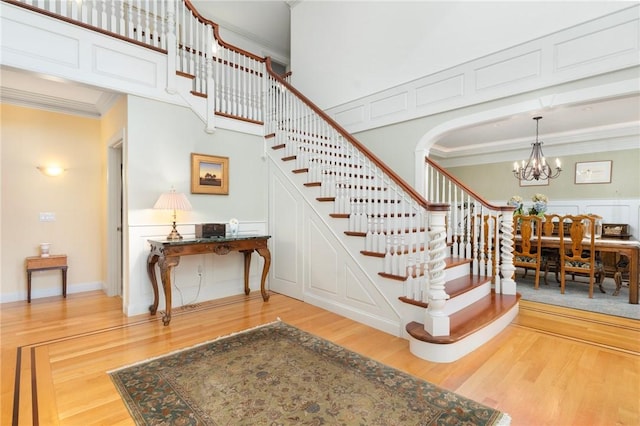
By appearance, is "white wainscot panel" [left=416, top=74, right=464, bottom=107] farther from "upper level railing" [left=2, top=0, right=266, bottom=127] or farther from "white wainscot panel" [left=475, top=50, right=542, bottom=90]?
"upper level railing" [left=2, top=0, right=266, bottom=127]

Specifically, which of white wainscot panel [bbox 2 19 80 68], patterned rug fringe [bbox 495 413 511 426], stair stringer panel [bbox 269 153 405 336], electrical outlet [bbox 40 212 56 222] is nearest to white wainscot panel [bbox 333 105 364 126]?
stair stringer panel [bbox 269 153 405 336]

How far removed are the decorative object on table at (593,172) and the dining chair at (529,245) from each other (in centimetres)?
325

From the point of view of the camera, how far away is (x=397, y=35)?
451cm

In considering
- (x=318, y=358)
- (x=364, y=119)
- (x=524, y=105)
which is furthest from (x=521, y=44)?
(x=318, y=358)

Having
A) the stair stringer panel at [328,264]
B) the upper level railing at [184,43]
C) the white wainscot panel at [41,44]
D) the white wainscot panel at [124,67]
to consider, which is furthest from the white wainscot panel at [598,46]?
the white wainscot panel at [41,44]

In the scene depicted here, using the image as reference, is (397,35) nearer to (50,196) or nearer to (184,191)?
(184,191)

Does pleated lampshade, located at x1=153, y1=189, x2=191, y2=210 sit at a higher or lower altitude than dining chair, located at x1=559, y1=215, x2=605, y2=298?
higher

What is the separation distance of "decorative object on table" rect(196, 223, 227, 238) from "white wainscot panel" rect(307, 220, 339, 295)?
114cm

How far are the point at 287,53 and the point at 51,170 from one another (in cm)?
564

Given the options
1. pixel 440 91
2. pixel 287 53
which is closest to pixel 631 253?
pixel 440 91

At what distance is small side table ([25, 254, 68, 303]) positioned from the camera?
13.3ft

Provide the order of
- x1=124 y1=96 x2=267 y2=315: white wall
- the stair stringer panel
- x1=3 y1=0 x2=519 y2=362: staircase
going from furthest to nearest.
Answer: x1=124 y1=96 x2=267 y2=315: white wall
the stair stringer panel
x1=3 y1=0 x2=519 y2=362: staircase

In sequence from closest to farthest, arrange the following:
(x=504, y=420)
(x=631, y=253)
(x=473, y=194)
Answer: (x=504, y=420)
(x=473, y=194)
(x=631, y=253)

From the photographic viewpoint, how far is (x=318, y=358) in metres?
2.57
